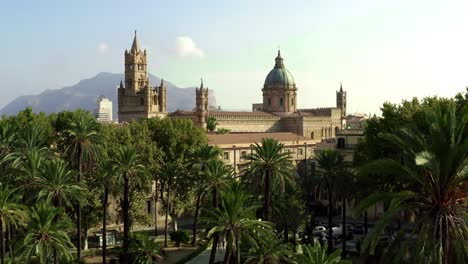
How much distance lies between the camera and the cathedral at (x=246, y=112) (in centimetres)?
11756

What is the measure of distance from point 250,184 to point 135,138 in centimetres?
2249

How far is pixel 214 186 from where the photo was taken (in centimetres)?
4347

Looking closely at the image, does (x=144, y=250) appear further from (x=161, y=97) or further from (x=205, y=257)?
(x=161, y=97)

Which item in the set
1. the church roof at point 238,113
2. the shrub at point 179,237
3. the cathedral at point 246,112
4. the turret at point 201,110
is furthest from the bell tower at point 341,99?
the shrub at point 179,237

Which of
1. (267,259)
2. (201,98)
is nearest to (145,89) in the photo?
(201,98)

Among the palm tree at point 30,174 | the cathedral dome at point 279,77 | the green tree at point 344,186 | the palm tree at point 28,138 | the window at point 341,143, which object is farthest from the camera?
the cathedral dome at point 279,77

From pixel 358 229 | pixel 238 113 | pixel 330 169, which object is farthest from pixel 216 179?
pixel 238 113

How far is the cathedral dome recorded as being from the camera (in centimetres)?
13738

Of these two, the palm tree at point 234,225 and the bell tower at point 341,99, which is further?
the bell tower at point 341,99

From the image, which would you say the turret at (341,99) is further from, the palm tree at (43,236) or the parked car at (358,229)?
the palm tree at (43,236)

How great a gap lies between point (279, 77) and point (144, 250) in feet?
330

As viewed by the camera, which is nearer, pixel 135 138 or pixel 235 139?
pixel 135 138

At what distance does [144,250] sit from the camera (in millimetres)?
41312

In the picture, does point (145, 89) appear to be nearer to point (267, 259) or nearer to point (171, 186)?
point (171, 186)
